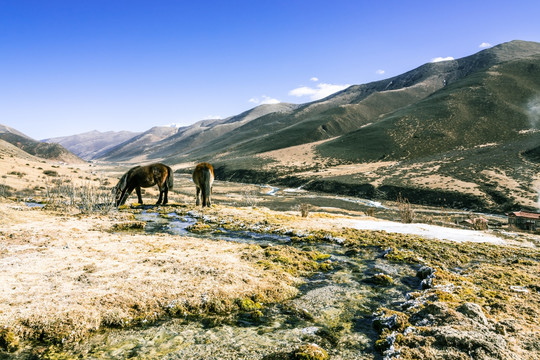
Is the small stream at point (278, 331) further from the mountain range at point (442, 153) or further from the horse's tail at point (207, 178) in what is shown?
the mountain range at point (442, 153)

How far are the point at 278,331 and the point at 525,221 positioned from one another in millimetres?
44343

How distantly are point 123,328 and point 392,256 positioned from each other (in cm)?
1007

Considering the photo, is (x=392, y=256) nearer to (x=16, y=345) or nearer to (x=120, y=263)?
(x=120, y=263)

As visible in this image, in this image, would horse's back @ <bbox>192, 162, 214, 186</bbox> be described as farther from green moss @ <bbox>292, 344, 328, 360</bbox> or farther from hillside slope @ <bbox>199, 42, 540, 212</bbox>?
hillside slope @ <bbox>199, 42, 540, 212</bbox>

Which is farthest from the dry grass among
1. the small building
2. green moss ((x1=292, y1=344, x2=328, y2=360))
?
the small building

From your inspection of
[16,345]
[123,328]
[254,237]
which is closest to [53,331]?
[16,345]

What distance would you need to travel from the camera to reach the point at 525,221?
119ft

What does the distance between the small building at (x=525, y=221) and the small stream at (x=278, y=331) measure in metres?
38.4

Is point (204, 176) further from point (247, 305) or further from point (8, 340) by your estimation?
point (8, 340)

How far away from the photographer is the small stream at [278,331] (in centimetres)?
541

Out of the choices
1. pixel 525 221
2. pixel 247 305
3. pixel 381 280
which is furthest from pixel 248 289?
pixel 525 221

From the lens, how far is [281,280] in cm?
883

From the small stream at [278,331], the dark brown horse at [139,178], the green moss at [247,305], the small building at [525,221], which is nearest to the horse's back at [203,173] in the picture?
the dark brown horse at [139,178]

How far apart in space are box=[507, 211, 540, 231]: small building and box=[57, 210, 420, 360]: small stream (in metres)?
38.4
